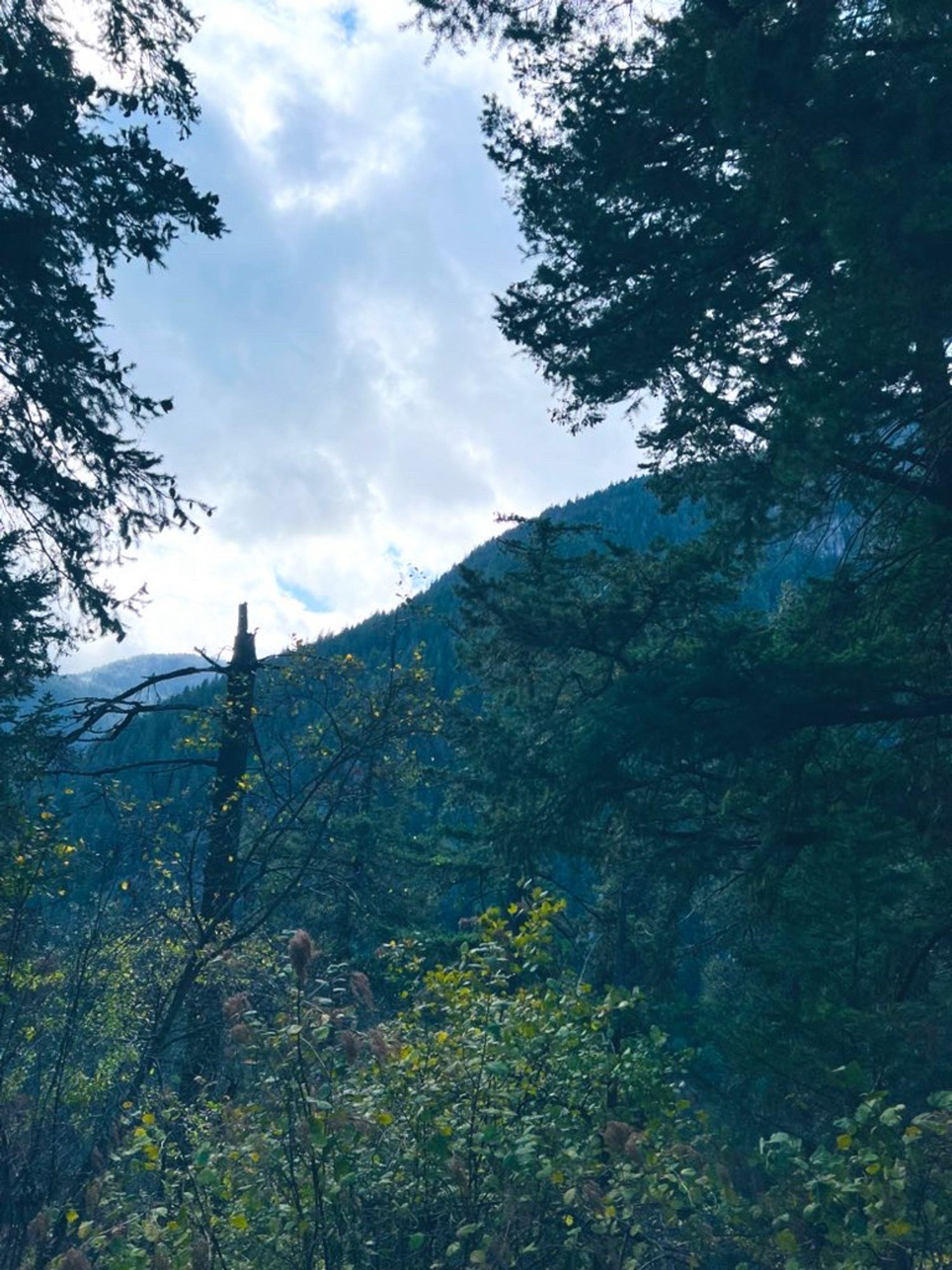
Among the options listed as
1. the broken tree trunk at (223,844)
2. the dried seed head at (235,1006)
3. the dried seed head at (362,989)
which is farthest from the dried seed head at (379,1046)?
the broken tree trunk at (223,844)

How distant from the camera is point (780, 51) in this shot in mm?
5562

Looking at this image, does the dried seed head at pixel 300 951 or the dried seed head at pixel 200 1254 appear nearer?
the dried seed head at pixel 300 951

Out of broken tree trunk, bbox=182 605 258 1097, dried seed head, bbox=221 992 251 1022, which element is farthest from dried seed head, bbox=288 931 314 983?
broken tree trunk, bbox=182 605 258 1097

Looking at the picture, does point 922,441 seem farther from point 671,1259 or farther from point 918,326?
point 671,1259

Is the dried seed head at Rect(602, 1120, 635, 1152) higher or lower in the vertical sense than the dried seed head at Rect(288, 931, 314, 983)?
lower

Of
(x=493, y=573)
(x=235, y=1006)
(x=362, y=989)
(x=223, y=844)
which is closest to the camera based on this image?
(x=235, y=1006)

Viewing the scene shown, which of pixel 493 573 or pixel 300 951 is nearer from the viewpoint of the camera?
pixel 300 951

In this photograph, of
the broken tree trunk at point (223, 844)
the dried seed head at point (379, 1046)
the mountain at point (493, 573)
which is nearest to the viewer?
the dried seed head at point (379, 1046)

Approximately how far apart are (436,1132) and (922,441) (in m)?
5.24

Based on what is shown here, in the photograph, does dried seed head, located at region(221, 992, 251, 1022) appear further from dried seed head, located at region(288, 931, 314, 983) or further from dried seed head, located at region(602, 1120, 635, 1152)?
dried seed head, located at region(602, 1120, 635, 1152)

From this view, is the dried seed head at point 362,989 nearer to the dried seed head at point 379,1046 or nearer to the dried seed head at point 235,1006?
the dried seed head at point 379,1046

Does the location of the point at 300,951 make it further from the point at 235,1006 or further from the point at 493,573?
the point at 493,573

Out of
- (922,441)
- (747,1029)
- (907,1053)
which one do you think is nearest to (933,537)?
(922,441)

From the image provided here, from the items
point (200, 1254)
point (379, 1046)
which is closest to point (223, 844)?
point (379, 1046)
